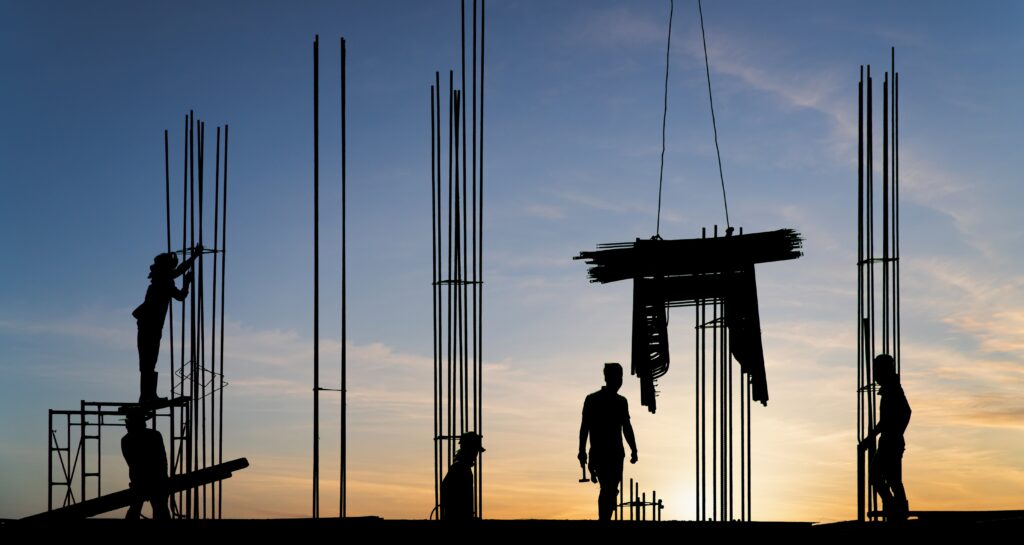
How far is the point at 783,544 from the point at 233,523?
16.7 feet

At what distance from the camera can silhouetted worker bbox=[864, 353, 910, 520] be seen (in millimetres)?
13945

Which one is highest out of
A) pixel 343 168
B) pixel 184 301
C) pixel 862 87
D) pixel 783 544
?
pixel 862 87

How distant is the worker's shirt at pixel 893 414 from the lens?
14.0 m

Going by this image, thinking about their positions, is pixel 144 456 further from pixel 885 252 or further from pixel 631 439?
pixel 885 252

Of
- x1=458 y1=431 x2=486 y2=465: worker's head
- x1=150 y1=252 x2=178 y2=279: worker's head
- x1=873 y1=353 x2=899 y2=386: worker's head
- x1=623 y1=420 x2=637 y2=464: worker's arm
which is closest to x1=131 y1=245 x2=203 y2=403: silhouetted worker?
x1=150 y1=252 x2=178 y2=279: worker's head

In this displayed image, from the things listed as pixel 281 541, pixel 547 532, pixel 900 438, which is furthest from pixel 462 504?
pixel 900 438

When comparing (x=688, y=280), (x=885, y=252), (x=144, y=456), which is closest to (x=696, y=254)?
(x=688, y=280)

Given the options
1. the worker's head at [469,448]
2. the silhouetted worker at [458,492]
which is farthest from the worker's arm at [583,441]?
the silhouetted worker at [458,492]

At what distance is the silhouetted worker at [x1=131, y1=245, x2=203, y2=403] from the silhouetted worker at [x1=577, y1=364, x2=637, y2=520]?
640 centimetres

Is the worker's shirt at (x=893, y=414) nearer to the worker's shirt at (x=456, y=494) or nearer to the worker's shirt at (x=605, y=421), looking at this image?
the worker's shirt at (x=605, y=421)

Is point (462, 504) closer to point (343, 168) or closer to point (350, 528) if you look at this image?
point (350, 528)

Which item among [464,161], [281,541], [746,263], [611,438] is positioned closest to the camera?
[281,541]

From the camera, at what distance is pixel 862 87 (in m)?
17.1

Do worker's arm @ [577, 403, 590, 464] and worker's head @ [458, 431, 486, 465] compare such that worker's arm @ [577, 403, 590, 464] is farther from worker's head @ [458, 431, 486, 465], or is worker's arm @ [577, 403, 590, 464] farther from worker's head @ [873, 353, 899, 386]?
worker's head @ [873, 353, 899, 386]
